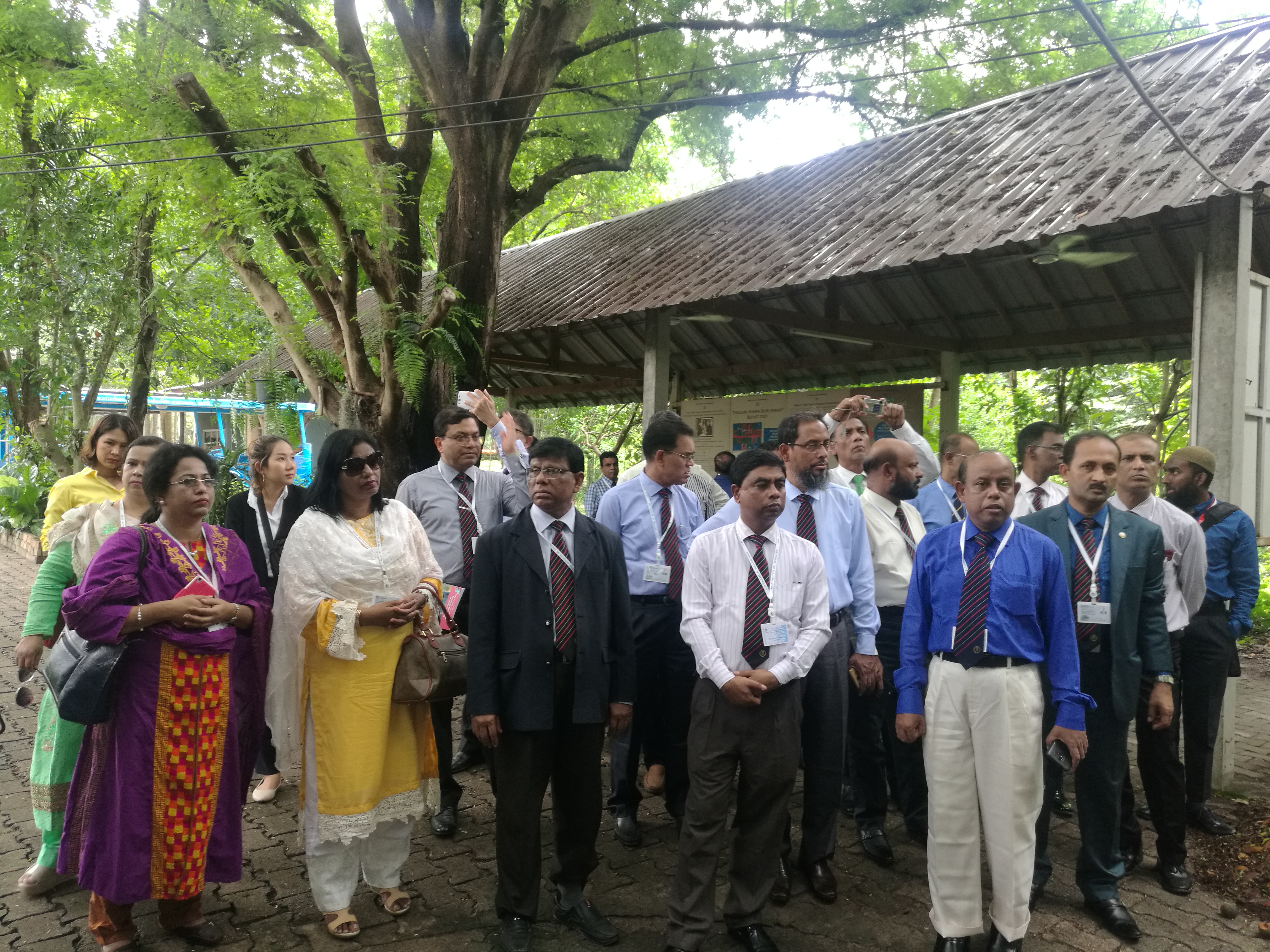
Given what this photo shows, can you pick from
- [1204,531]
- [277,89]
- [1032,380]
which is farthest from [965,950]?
[1032,380]

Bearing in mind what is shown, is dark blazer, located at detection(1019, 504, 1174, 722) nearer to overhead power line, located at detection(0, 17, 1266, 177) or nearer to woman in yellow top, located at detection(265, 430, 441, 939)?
woman in yellow top, located at detection(265, 430, 441, 939)

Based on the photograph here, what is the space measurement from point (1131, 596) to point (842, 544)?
1.20m

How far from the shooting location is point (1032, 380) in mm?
14578

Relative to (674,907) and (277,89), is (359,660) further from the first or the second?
(277,89)

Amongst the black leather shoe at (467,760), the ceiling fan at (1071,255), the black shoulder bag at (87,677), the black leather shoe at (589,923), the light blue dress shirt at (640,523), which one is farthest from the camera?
the ceiling fan at (1071,255)

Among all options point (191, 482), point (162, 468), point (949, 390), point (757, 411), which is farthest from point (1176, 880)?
point (757, 411)

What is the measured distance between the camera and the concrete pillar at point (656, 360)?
27.1 ft

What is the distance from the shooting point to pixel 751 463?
3.54 meters

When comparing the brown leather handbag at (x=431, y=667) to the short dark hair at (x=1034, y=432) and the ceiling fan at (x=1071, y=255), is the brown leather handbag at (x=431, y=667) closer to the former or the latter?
the short dark hair at (x=1034, y=432)

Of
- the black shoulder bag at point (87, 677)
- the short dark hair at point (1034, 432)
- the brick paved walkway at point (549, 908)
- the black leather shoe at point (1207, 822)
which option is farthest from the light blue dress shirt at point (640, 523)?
the black leather shoe at point (1207, 822)

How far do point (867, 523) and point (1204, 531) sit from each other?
1.92 meters

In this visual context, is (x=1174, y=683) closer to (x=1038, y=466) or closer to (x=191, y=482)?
(x=1038, y=466)

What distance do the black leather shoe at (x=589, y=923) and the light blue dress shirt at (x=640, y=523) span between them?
4.91ft

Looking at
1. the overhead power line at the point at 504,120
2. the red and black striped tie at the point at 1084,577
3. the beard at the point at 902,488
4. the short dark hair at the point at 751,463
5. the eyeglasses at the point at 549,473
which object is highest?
the overhead power line at the point at 504,120
